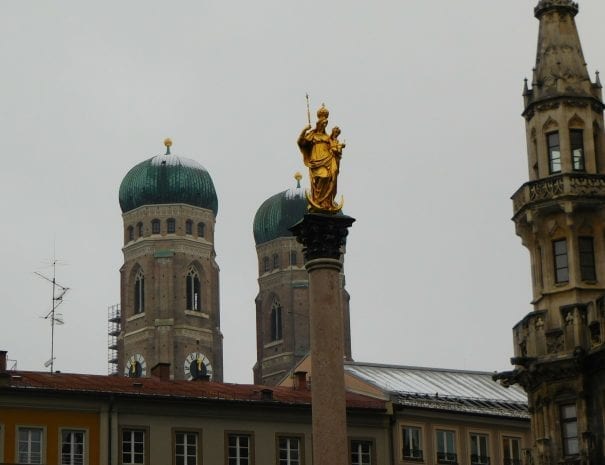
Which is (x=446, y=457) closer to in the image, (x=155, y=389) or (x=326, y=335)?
(x=155, y=389)

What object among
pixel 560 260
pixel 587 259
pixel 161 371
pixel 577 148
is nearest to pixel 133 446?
pixel 161 371

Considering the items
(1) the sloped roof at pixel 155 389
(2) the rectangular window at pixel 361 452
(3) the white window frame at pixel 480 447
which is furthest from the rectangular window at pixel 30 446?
(3) the white window frame at pixel 480 447

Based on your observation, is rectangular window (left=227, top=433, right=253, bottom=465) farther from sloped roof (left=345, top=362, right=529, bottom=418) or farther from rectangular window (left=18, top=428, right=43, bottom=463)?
sloped roof (left=345, top=362, right=529, bottom=418)

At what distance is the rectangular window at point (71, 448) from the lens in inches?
3477

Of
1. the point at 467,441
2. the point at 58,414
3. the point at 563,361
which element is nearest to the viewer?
the point at 563,361

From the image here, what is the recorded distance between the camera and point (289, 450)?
305 ft

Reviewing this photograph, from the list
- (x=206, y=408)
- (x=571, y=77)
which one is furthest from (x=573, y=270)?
(x=206, y=408)

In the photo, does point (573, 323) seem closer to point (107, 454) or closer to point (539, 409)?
point (539, 409)

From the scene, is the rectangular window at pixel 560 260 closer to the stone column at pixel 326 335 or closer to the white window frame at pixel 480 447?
the stone column at pixel 326 335

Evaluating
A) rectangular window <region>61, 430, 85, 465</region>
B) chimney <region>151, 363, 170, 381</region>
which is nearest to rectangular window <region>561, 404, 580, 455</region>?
rectangular window <region>61, 430, 85, 465</region>

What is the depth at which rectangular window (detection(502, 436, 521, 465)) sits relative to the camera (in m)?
101

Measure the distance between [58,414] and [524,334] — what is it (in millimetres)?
23222

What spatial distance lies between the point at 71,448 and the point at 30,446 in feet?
6.61

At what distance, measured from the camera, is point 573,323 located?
74812mm
